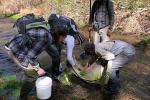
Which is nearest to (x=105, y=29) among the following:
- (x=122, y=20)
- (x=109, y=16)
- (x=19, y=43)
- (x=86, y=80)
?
(x=109, y=16)

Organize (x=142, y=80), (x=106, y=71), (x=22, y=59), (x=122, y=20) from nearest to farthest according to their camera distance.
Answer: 1. (x=22, y=59)
2. (x=106, y=71)
3. (x=142, y=80)
4. (x=122, y=20)

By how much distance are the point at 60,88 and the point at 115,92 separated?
1.24 meters

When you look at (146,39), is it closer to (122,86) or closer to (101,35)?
(101,35)

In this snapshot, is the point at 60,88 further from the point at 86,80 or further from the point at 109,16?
the point at 109,16

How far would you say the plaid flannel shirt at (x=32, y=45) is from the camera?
5582 mm

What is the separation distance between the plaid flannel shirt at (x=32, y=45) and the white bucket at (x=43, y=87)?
0.41 m

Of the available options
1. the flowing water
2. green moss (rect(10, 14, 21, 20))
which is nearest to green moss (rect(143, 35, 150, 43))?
the flowing water

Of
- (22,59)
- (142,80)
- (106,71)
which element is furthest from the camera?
(142,80)

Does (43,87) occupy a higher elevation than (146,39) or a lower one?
higher

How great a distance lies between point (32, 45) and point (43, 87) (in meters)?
0.80

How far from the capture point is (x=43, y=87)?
5.76 meters

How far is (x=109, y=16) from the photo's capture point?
27.2 ft

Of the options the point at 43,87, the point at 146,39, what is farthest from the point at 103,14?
the point at 146,39

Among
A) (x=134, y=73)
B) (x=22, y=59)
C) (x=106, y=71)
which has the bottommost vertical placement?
(x=134, y=73)
